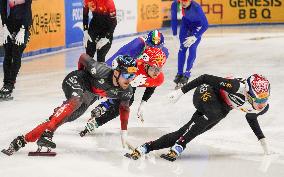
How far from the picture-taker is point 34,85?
31.8 ft

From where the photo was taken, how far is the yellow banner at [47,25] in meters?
13.7

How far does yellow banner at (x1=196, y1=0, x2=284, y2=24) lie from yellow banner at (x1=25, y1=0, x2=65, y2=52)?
10.4 meters

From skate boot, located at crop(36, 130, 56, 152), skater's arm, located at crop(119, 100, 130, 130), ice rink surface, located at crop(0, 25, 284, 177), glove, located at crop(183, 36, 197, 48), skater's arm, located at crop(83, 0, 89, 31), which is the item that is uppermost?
skater's arm, located at crop(83, 0, 89, 31)

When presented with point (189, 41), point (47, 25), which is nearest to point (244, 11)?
point (47, 25)

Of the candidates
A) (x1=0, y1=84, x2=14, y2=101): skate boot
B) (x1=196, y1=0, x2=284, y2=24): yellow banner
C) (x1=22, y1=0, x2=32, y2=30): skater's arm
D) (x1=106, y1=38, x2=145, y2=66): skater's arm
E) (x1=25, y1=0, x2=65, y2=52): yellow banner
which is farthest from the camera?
(x1=196, y1=0, x2=284, y2=24): yellow banner

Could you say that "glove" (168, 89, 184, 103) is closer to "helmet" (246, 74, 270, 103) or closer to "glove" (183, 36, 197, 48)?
"helmet" (246, 74, 270, 103)

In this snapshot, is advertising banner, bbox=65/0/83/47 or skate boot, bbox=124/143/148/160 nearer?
skate boot, bbox=124/143/148/160

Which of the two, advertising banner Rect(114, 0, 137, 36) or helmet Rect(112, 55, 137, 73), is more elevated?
helmet Rect(112, 55, 137, 73)

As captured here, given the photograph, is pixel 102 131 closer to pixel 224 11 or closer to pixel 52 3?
pixel 52 3

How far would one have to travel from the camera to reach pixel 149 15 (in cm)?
2106

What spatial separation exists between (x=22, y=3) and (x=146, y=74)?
3186 millimetres

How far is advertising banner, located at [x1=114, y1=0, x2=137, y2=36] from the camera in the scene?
18.2 metres

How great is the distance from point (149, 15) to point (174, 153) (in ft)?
52.8

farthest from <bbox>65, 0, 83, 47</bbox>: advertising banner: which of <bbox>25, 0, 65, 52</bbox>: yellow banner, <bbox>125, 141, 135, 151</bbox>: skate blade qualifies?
<bbox>125, 141, 135, 151</bbox>: skate blade
